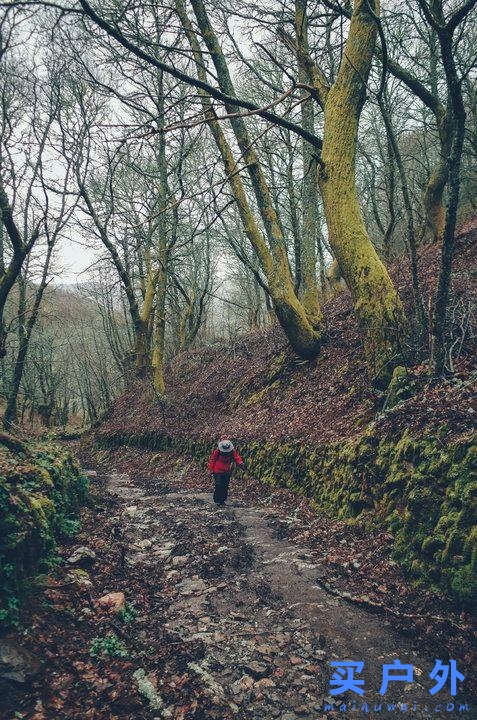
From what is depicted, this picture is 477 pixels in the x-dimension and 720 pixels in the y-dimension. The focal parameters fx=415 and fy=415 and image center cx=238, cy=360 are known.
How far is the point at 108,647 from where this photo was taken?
11.2 feet

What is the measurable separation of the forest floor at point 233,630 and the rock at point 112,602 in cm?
5

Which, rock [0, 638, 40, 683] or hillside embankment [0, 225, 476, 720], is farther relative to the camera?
hillside embankment [0, 225, 476, 720]

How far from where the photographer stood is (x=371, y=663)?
3.40 m

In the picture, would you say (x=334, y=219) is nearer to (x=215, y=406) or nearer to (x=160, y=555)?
(x=160, y=555)

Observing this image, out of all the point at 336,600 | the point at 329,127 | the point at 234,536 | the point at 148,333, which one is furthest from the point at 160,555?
the point at 148,333

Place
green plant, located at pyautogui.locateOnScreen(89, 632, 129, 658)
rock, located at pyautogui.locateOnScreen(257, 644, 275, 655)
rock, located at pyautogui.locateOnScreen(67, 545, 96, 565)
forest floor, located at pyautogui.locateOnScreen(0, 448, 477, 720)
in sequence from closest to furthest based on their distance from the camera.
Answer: forest floor, located at pyautogui.locateOnScreen(0, 448, 477, 720) < green plant, located at pyautogui.locateOnScreen(89, 632, 129, 658) < rock, located at pyautogui.locateOnScreen(257, 644, 275, 655) < rock, located at pyautogui.locateOnScreen(67, 545, 96, 565)

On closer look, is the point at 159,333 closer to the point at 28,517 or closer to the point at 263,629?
the point at 28,517

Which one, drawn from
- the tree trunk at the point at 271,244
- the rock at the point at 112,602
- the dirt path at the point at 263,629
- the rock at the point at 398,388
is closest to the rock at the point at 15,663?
the dirt path at the point at 263,629

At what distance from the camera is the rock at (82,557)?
458 centimetres

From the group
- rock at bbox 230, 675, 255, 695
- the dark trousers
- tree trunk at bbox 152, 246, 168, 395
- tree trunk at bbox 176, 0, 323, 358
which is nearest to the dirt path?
rock at bbox 230, 675, 255, 695

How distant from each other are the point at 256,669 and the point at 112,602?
1.55 m

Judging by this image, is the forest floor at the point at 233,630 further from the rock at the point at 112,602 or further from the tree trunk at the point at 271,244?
the tree trunk at the point at 271,244

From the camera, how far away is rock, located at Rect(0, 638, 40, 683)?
9.02 feet

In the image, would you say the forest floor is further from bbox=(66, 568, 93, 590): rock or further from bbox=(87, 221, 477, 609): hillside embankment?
bbox=(87, 221, 477, 609): hillside embankment
